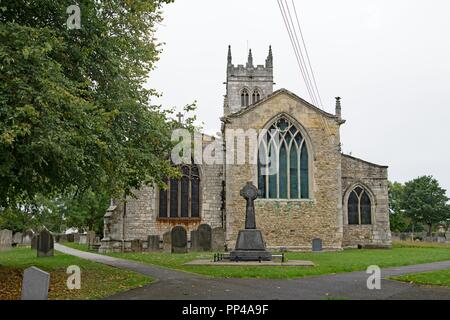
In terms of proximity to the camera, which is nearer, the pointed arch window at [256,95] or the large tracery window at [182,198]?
the large tracery window at [182,198]

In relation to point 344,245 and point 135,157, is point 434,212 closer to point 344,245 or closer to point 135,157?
point 344,245

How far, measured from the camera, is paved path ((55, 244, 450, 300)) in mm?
9141

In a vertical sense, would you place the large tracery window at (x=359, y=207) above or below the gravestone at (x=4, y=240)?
above

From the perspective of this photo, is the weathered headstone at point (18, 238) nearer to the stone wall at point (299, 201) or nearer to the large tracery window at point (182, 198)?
the large tracery window at point (182, 198)

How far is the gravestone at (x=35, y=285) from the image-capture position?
21.8 ft

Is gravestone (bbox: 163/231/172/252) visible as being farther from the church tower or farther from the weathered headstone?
the church tower

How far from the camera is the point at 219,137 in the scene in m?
29.9

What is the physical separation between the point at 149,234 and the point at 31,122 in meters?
19.2

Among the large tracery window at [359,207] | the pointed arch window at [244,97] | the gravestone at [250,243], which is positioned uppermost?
the pointed arch window at [244,97]

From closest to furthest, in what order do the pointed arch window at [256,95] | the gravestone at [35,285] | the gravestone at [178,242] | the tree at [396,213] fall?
the gravestone at [35,285] < the gravestone at [178,242] < the tree at [396,213] < the pointed arch window at [256,95]

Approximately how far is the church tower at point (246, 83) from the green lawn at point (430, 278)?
4654cm

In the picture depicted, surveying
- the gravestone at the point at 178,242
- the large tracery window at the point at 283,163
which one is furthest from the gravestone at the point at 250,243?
the large tracery window at the point at 283,163

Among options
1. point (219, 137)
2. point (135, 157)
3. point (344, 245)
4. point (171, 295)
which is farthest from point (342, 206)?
point (171, 295)

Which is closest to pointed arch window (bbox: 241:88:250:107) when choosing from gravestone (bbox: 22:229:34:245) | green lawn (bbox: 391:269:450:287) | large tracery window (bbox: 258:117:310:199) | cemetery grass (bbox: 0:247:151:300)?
gravestone (bbox: 22:229:34:245)
